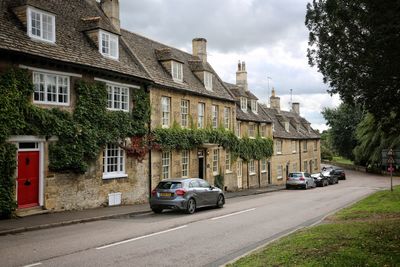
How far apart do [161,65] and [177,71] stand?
116 centimetres

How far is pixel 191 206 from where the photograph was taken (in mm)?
18734

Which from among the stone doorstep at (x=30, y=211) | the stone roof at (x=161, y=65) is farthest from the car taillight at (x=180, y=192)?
the stone roof at (x=161, y=65)

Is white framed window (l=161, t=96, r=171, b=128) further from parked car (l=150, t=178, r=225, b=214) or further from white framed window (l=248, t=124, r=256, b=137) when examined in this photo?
white framed window (l=248, t=124, r=256, b=137)

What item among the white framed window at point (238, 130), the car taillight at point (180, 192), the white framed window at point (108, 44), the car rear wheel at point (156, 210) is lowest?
the car rear wheel at point (156, 210)

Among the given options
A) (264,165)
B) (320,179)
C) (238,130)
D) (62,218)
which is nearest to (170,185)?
(62,218)

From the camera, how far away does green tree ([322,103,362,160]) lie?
71.8 meters

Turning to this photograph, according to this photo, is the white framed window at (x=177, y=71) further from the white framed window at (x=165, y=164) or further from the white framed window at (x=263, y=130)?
the white framed window at (x=263, y=130)

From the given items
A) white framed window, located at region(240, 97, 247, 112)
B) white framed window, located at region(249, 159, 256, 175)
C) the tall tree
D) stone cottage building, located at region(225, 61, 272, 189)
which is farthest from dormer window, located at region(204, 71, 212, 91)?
the tall tree

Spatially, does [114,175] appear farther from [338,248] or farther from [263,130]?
[263,130]

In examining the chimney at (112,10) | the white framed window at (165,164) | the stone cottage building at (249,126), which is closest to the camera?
the chimney at (112,10)

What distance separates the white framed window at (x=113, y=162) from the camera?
20.6 metres

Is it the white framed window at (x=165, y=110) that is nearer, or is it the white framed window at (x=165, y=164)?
the white framed window at (x=165, y=164)

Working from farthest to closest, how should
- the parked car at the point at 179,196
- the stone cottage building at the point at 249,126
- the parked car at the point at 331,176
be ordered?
the parked car at the point at 331,176, the stone cottage building at the point at 249,126, the parked car at the point at 179,196

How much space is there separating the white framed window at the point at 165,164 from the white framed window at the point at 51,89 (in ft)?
26.7
